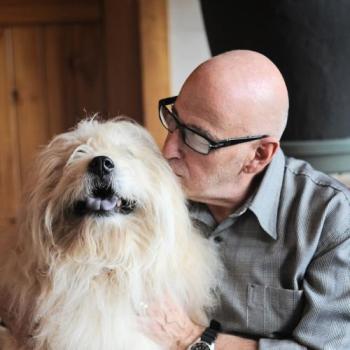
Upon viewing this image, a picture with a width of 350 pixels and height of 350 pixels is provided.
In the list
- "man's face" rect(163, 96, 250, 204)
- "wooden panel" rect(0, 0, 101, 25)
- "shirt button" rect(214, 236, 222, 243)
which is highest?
"wooden panel" rect(0, 0, 101, 25)

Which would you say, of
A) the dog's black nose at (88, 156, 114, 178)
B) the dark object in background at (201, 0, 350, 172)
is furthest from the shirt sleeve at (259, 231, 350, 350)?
the dark object in background at (201, 0, 350, 172)

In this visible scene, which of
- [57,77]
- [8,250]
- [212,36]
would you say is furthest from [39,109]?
[8,250]

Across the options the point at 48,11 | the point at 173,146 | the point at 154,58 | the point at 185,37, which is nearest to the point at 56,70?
the point at 48,11

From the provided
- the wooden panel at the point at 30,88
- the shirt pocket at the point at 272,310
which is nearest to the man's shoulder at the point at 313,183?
the shirt pocket at the point at 272,310

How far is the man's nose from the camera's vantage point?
1.32m

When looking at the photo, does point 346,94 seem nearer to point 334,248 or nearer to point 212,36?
point 212,36

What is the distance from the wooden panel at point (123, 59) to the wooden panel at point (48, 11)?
11 cm

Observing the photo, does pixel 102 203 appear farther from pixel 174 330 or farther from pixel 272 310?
pixel 272 310

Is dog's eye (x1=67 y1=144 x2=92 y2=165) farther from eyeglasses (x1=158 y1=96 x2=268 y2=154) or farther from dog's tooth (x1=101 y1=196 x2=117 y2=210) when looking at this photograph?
eyeglasses (x1=158 y1=96 x2=268 y2=154)

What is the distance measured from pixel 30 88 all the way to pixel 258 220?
2018 millimetres

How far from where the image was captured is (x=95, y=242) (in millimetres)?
1124

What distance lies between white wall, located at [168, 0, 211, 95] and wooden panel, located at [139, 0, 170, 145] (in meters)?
0.03

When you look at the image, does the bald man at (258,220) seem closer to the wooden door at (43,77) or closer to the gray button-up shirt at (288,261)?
the gray button-up shirt at (288,261)

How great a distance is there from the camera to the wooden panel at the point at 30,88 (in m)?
2.96
